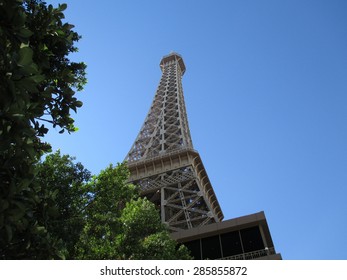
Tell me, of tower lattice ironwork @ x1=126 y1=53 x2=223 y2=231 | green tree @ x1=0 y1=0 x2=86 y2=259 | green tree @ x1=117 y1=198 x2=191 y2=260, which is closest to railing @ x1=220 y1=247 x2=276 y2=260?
green tree @ x1=117 y1=198 x2=191 y2=260

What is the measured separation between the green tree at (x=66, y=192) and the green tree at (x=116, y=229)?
424mm

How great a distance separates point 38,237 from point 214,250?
51.6 feet

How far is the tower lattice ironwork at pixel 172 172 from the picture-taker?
3319cm

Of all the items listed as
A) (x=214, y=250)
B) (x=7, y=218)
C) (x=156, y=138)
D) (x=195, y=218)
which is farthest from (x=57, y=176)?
(x=156, y=138)

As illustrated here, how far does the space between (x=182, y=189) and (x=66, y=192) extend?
25550mm

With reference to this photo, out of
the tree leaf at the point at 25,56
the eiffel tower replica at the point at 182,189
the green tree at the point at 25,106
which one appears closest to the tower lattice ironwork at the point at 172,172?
the eiffel tower replica at the point at 182,189

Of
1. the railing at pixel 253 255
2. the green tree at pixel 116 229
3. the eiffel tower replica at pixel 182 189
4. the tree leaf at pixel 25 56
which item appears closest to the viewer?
the tree leaf at pixel 25 56

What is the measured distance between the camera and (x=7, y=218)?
4633 millimetres

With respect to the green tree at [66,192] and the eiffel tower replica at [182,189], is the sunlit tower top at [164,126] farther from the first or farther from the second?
the green tree at [66,192]

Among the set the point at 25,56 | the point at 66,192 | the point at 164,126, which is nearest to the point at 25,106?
the point at 25,56

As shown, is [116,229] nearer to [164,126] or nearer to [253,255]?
[253,255]

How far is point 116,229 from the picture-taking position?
12156mm
